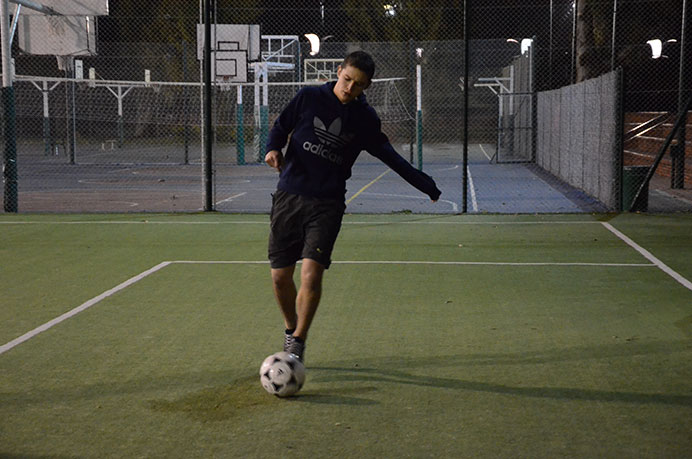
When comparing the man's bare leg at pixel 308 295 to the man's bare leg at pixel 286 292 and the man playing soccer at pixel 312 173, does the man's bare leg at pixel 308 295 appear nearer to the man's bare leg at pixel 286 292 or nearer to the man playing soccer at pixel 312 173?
the man playing soccer at pixel 312 173

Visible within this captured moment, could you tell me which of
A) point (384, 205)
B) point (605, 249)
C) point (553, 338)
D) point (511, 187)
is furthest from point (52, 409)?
point (511, 187)

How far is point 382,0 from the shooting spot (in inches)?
1890

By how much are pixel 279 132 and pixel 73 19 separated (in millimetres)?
14375

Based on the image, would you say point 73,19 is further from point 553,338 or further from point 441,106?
point 441,106

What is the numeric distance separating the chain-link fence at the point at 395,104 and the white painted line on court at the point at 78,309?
5416 mm

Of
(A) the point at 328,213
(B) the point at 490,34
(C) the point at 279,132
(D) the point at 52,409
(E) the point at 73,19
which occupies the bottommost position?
(D) the point at 52,409

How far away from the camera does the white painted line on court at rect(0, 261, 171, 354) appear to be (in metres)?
6.23

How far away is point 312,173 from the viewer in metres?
5.33

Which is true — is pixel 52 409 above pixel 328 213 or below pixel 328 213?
below

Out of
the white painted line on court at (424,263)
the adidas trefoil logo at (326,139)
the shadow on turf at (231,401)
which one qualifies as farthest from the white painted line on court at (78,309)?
the adidas trefoil logo at (326,139)

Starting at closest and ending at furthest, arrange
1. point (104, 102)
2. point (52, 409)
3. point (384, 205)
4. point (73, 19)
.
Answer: point (52, 409) < point (384, 205) < point (73, 19) < point (104, 102)

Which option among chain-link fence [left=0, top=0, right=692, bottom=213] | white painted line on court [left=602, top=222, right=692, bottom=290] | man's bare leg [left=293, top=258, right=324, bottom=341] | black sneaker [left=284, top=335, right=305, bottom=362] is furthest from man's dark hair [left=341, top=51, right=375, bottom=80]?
chain-link fence [left=0, top=0, right=692, bottom=213]

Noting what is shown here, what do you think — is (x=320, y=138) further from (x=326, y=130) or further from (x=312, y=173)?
(x=312, y=173)

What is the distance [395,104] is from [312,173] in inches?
1065
